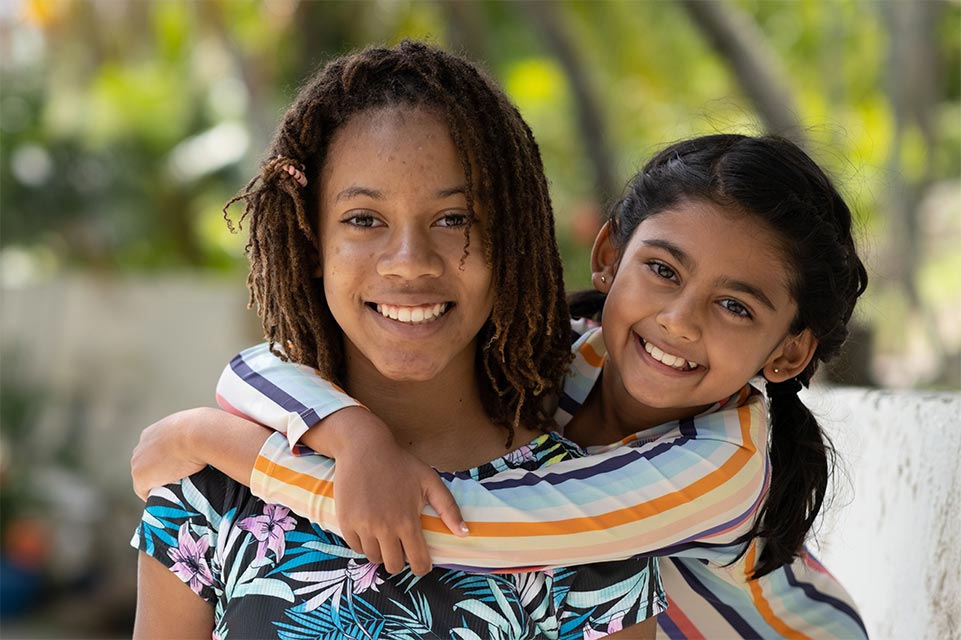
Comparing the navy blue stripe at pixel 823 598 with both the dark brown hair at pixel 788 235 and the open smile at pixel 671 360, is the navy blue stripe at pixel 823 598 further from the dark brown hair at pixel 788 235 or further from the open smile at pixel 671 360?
the open smile at pixel 671 360

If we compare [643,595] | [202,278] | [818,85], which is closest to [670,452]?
[643,595]

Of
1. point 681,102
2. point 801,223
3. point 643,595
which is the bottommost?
point 643,595

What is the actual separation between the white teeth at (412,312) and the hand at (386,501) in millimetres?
193

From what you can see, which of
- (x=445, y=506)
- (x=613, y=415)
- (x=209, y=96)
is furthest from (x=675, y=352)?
(x=209, y=96)

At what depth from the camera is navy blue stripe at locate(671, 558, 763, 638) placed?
226 centimetres

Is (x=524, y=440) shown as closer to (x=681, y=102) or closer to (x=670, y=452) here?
(x=670, y=452)

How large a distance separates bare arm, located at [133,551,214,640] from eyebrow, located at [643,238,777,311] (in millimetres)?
977

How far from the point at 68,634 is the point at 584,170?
21.0 feet

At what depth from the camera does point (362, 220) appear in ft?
6.18

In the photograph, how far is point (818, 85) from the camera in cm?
1556

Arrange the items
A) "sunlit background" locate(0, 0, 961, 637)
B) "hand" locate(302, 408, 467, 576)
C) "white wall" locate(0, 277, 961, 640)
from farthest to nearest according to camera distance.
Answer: "white wall" locate(0, 277, 961, 640)
"sunlit background" locate(0, 0, 961, 637)
"hand" locate(302, 408, 467, 576)

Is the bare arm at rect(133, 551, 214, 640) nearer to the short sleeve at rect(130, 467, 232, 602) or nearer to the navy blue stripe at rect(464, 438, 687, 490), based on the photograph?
the short sleeve at rect(130, 467, 232, 602)

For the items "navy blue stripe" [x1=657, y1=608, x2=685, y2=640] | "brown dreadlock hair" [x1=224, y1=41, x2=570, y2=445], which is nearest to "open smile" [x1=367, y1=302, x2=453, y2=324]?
"brown dreadlock hair" [x1=224, y1=41, x2=570, y2=445]

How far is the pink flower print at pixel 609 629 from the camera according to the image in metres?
1.86
